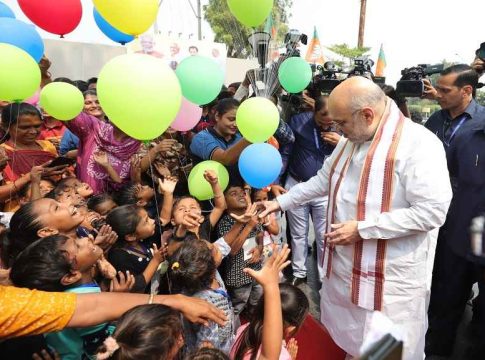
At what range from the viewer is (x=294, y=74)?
3219 millimetres

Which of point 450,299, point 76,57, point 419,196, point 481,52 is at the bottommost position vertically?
point 450,299

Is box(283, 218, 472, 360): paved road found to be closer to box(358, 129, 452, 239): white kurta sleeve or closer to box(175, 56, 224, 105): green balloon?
box(358, 129, 452, 239): white kurta sleeve

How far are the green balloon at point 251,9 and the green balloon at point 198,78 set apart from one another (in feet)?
1.52

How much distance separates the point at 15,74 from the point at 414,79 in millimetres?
2863

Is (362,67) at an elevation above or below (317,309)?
above

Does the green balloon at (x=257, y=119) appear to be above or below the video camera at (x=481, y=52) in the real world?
below

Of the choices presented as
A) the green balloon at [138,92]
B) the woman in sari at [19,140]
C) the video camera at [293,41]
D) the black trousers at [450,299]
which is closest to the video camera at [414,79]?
the video camera at [293,41]

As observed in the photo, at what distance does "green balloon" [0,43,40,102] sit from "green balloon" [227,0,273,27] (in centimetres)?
146

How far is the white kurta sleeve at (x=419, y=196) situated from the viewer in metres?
1.67

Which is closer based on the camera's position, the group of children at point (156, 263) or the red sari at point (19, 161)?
the group of children at point (156, 263)

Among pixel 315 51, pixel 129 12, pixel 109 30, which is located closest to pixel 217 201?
pixel 129 12

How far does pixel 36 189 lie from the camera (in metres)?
2.46

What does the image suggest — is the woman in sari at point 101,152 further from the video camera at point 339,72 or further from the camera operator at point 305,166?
the video camera at point 339,72

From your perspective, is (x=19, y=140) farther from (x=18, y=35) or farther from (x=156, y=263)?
(x=156, y=263)
